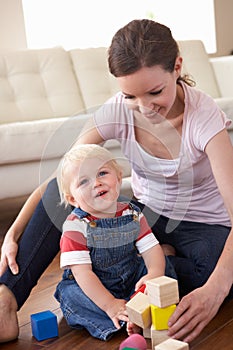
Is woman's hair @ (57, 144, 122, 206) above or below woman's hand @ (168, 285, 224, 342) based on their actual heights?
above

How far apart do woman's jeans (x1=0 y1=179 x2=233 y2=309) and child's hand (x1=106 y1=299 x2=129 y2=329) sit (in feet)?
0.75

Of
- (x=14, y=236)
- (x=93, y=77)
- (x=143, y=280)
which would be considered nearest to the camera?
(x=143, y=280)

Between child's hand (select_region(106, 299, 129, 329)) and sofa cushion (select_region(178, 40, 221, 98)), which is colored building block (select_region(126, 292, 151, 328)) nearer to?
child's hand (select_region(106, 299, 129, 329))

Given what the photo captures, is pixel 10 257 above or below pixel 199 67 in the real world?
above

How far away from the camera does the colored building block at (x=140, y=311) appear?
1241 millimetres

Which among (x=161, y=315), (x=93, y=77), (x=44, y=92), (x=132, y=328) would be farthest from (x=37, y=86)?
(x=161, y=315)

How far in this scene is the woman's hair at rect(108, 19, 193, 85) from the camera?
1.37m

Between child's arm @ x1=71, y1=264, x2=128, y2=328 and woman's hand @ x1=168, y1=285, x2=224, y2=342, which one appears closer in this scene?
woman's hand @ x1=168, y1=285, x2=224, y2=342

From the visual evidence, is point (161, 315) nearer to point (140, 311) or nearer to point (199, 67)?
point (140, 311)

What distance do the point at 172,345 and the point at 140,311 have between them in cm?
14

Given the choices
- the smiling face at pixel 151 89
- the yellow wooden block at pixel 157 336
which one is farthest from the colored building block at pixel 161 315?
the smiling face at pixel 151 89

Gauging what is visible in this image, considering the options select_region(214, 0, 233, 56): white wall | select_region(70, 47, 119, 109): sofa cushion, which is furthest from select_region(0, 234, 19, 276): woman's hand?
select_region(214, 0, 233, 56): white wall

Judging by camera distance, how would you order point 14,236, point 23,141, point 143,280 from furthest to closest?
point 23,141
point 14,236
point 143,280

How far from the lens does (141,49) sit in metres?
1.38
